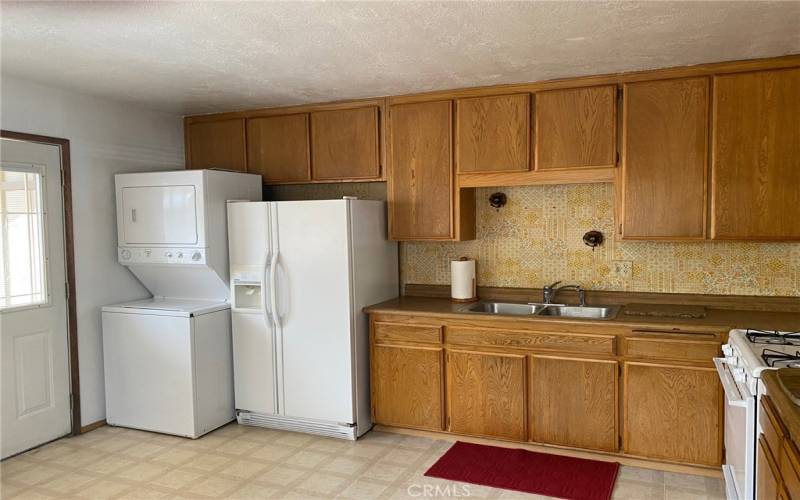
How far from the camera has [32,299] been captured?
3.85m

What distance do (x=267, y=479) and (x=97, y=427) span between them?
1.60 metres

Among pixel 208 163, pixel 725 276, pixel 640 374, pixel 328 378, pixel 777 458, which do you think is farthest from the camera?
pixel 208 163

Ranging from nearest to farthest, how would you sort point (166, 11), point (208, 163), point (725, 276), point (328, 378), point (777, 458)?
point (777, 458)
point (166, 11)
point (725, 276)
point (328, 378)
point (208, 163)

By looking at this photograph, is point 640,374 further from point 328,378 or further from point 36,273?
→ point 36,273

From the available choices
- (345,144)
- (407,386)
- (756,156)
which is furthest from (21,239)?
(756,156)

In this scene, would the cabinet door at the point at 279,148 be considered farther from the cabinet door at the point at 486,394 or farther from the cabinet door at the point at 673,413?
the cabinet door at the point at 673,413

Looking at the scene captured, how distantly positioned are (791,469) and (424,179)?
2812 millimetres

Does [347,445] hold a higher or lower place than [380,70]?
lower

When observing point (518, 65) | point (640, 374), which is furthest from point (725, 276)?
point (518, 65)

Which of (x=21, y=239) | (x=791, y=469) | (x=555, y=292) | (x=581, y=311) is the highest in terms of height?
(x=21, y=239)

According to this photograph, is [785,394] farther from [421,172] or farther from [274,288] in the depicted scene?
[274,288]

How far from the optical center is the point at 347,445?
3.92 m

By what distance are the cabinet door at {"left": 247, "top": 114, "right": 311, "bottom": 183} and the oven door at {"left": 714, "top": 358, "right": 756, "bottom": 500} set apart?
3.02 metres

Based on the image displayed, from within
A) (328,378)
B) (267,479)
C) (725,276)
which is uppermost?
(725,276)
